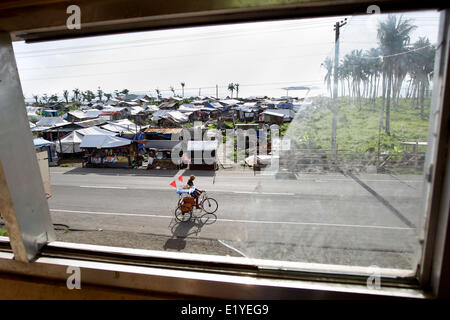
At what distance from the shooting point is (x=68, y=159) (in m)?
9.95

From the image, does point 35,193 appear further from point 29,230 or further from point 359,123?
point 359,123

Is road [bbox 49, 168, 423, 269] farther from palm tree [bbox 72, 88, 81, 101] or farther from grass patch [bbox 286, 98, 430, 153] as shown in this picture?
palm tree [bbox 72, 88, 81, 101]

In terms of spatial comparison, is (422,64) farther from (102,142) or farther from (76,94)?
(76,94)

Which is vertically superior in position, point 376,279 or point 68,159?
point 376,279

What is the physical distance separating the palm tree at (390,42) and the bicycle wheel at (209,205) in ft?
9.74

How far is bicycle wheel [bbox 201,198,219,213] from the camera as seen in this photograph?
145 inches

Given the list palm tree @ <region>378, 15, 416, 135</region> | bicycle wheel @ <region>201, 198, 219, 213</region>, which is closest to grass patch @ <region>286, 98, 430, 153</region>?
palm tree @ <region>378, 15, 416, 135</region>

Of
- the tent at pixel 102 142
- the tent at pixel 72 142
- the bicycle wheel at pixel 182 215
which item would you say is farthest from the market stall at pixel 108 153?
the bicycle wheel at pixel 182 215

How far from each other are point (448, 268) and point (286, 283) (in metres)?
0.43

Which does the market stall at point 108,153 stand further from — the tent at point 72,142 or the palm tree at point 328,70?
the palm tree at point 328,70

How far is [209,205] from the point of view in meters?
3.87

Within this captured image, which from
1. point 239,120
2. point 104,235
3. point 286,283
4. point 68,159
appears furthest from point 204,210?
point 239,120

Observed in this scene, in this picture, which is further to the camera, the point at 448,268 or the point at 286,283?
the point at 286,283

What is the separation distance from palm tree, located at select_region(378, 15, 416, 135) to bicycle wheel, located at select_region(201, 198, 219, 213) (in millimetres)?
2969
